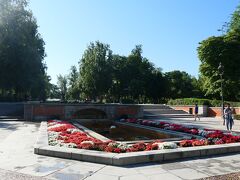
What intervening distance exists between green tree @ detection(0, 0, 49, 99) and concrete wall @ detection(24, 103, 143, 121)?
13946mm

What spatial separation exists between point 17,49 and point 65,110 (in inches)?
596

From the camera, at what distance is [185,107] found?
1597 inches

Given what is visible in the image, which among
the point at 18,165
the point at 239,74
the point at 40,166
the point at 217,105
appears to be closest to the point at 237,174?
the point at 40,166

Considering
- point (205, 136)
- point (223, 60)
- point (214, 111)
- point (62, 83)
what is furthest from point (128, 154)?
point (62, 83)

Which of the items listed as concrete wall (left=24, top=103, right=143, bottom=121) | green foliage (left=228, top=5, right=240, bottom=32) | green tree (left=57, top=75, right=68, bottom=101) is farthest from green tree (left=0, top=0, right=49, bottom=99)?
green tree (left=57, top=75, right=68, bottom=101)

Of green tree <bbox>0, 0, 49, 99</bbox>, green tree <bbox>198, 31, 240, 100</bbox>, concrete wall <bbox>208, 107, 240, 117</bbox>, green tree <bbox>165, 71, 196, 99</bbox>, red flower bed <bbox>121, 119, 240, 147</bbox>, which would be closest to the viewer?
red flower bed <bbox>121, 119, 240, 147</bbox>

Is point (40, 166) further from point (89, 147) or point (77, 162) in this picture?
point (89, 147)

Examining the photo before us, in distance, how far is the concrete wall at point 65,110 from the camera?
26.5m

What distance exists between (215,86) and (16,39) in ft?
93.1

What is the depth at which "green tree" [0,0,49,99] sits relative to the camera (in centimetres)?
3753

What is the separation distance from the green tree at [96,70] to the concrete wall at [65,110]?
2461 centimetres

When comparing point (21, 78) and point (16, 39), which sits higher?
point (16, 39)

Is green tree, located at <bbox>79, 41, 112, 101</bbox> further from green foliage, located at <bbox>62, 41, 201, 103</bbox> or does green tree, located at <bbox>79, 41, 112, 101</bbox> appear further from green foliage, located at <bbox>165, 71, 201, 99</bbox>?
green foliage, located at <bbox>165, 71, 201, 99</bbox>

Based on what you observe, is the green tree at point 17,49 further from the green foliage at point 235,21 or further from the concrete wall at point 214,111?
the green foliage at point 235,21
